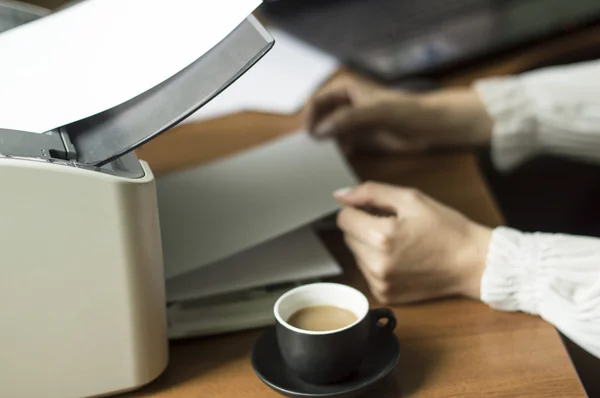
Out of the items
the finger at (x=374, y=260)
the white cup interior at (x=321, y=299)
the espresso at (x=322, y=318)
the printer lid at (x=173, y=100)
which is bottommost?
the finger at (x=374, y=260)

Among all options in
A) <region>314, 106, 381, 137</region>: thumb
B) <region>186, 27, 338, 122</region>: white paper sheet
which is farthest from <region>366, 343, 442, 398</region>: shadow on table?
<region>186, 27, 338, 122</region>: white paper sheet

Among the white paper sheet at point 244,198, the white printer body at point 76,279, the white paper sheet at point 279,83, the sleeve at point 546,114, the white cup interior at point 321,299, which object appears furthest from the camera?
the white paper sheet at point 279,83

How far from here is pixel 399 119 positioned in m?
0.98

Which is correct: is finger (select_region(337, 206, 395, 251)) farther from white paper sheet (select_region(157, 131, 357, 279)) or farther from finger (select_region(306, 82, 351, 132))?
finger (select_region(306, 82, 351, 132))

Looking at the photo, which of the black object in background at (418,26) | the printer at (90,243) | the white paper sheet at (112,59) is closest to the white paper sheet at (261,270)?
the printer at (90,243)

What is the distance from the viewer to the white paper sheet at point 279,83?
3.66 feet

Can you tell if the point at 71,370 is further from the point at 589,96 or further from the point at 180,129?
the point at 589,96

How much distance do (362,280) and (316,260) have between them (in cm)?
6

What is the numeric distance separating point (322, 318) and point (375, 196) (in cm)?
18

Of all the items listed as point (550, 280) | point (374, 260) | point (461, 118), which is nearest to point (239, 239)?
point (374, 260)

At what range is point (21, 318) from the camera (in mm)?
511

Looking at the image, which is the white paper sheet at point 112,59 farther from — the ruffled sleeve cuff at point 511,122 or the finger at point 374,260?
the ruffled sleeve cuff at point 511,122

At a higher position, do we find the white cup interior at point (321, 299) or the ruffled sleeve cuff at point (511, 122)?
the white cup interior at point (321, 299)

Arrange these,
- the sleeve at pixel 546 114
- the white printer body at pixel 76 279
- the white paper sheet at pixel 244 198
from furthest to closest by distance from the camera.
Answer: the sleeve at pixel 546 114
the white paper sheet at pixel 244 198
the white printer body at pixel 76 279
